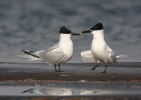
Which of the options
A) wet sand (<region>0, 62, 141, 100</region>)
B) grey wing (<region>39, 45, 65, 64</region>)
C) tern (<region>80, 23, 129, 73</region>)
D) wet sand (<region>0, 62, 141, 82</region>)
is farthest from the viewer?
grey wing (<region>39, 45, 65, 64</region>)

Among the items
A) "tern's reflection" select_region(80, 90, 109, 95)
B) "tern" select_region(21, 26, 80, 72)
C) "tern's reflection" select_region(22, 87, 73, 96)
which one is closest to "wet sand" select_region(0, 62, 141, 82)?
"tern" select_region(21, 26, 80, 72)

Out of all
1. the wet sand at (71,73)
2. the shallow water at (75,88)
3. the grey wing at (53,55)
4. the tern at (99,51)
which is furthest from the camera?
the grey wing at (53,55)

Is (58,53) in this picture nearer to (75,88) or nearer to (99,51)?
(99,51)

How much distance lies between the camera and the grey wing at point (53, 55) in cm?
1267

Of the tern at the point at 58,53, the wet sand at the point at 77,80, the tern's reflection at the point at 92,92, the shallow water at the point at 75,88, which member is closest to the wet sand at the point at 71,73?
the wet sand at the point at 77,80

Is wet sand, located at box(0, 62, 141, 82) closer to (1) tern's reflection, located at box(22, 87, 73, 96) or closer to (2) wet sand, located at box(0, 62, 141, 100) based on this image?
(2) wet sand, located at box(0, 62, 141, 100)

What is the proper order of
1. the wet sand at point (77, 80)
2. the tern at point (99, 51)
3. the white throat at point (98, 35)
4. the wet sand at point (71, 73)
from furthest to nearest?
1. the white throat at point (98, 35)
2. the tern at point (99, 51)
3. the wet sand at point (71, 73)
4. the wet sand at point (77, 80)

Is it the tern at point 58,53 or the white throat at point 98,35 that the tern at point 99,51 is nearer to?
the white throat at point 98,35

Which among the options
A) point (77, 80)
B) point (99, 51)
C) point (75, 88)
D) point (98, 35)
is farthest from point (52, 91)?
point (98, 35)

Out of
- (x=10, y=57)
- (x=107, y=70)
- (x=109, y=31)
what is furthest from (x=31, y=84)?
(x=109, y=31)

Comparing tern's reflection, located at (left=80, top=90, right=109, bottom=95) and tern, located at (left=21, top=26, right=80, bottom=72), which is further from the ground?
tern, located at (left=21, top=26, right=80, bottom=72)

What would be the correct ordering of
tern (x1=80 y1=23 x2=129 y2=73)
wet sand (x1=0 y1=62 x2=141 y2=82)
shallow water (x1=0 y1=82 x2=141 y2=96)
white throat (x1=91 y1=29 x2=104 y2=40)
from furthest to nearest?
white throat (x1=91 y1=29 x2=104 y2=40) < tern (x1=80 y1=23 x2=129 y2=73) < wet sand (x1=0 y1=62 x2=141 y2=82) < shallow water (x1=0 y1=82 x2=141 y2=96)

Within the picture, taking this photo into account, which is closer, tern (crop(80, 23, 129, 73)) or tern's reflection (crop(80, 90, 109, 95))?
tern's reflection (crop(80, 90, 109, 95))

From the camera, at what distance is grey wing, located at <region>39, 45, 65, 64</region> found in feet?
41.6
